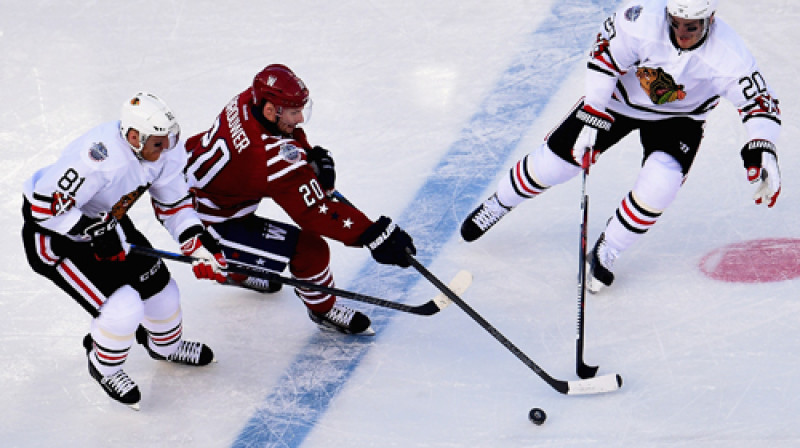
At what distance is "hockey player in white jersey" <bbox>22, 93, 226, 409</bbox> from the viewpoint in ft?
10.1

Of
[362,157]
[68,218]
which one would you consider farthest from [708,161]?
[68,218]

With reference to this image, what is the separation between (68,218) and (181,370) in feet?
2.49

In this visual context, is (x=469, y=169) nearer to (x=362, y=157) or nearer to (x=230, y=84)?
(x=362, y=157)

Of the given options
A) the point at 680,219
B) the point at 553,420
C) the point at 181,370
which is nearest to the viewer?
the point at 553,420

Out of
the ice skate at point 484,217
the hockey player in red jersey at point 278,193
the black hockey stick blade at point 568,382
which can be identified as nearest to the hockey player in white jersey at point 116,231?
the hockey player in red jersey at point 278,193

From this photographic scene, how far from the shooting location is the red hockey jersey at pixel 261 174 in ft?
10.8

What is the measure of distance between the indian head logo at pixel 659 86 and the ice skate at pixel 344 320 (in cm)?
124

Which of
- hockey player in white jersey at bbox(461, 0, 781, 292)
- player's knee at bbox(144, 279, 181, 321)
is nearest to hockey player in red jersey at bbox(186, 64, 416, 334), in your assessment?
player's knee at bbox(144, 279, 181, 321)

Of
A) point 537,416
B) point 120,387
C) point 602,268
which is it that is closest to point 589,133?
point 602,268

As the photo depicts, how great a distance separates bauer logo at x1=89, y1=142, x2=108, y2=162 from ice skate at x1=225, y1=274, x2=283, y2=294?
0.83 metres

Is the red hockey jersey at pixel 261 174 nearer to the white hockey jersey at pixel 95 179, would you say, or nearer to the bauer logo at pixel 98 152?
the white hockey jersey at pixel 95 179

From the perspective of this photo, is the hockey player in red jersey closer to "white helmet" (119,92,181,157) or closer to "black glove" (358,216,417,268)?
"black glove" (358,216,417,268)

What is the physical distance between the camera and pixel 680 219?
4.17 meters

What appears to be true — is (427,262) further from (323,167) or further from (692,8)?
(692,8)
